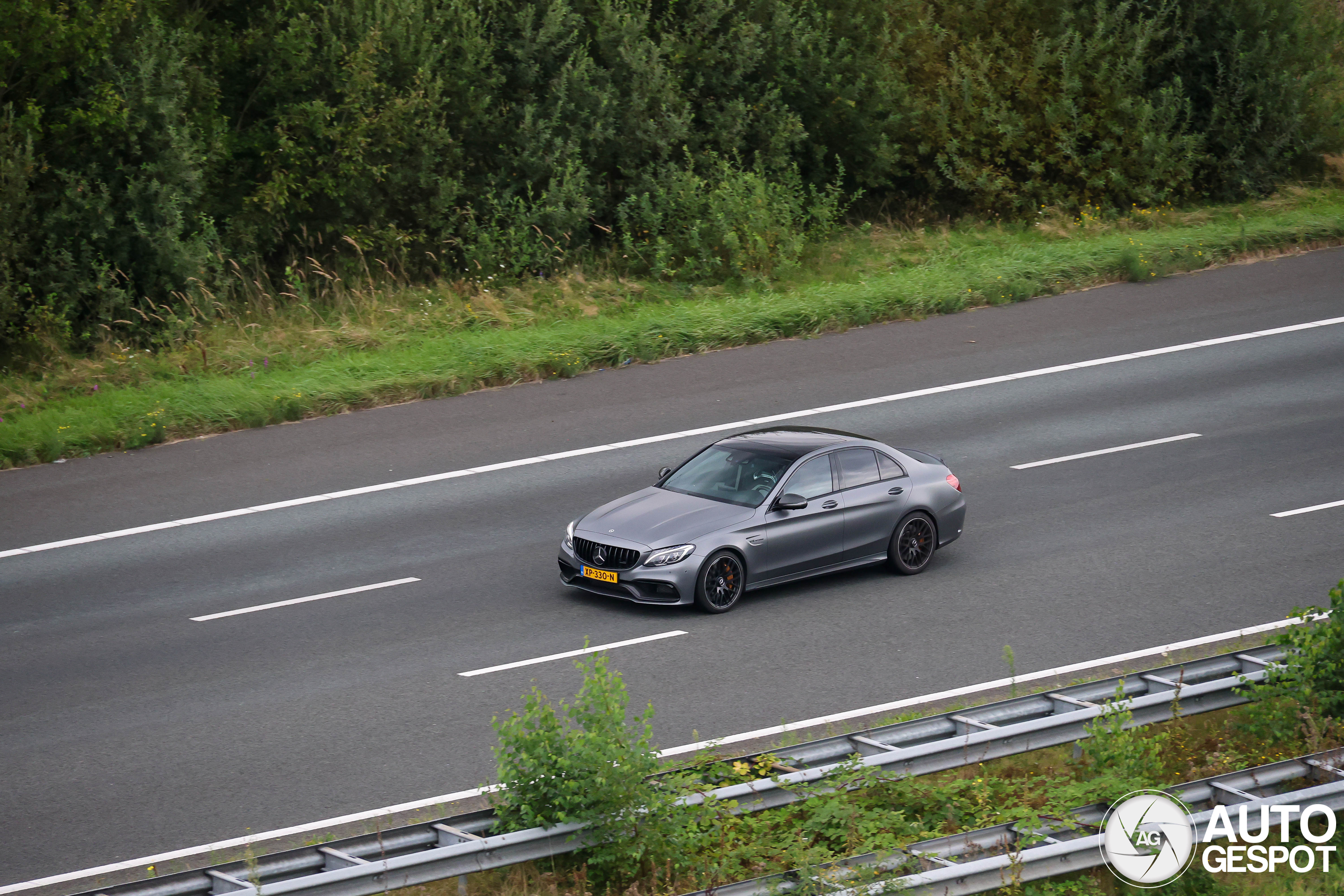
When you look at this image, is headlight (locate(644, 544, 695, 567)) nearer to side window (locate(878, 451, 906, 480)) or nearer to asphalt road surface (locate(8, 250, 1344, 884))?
asphalt road surface (locate(8, 250, 1344, 884))

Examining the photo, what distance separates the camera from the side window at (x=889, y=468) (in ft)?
45.8

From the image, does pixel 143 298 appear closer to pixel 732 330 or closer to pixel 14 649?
pixel 732 330

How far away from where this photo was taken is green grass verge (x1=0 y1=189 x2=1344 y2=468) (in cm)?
1844

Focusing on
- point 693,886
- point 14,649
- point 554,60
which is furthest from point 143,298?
point 693,886

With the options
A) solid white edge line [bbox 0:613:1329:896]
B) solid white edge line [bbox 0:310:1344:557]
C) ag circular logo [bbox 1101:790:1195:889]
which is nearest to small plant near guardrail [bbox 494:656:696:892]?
solid white edge line [bbox 0:613:1329:896]

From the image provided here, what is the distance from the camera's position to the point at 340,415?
746 inches

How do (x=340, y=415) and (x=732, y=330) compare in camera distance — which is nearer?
(x=340, y=415)

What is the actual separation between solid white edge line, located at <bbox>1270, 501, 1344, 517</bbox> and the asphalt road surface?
0.34 ft

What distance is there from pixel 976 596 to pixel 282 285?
14516mm

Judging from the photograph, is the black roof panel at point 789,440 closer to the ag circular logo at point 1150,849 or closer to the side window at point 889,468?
the side window at point 889,468

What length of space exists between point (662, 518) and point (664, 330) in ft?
27.3

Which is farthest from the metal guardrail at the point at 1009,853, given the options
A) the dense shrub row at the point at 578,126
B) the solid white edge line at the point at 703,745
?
the dense shrub row at the point at 578,126

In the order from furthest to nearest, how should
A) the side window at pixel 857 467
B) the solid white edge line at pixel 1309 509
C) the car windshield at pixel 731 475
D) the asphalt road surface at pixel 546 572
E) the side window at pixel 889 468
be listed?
the solid white edge line at pixel 1309 509
the side window at pixel 889 468
the side window at pixel 857 467
the car windshield at pixel 731 475
the asphalt road surface at pixel 546 572

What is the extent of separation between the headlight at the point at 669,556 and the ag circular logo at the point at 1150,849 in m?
5.31
